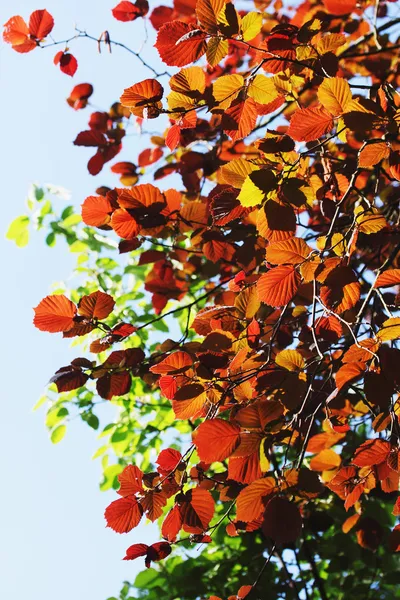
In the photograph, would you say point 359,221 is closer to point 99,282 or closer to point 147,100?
point 147,100

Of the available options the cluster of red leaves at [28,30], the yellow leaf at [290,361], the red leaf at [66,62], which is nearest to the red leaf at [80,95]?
the red leaf at [66,62]

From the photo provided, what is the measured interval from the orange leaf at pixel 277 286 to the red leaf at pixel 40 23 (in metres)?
1.31

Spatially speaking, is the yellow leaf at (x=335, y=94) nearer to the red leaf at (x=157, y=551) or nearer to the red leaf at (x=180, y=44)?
the red leaf at (x=180, y=44)

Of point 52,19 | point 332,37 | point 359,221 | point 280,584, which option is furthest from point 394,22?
point 280,584

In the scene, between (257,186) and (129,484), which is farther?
(129,484)

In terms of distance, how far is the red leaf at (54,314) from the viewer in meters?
1.36

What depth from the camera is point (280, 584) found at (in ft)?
7.01

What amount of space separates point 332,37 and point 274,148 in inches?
14.4

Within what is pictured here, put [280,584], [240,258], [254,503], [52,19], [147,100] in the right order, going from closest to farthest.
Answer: [254,503], [147,100], [240,258], [52,19], [280,584]

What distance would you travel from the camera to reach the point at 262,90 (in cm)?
122

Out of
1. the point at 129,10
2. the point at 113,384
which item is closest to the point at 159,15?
the point at 129,10

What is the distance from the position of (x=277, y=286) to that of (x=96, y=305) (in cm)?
46

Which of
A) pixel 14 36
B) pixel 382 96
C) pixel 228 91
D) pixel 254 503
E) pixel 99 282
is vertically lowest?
pixel 254 503

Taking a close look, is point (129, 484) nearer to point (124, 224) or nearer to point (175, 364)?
point (175, 364)
